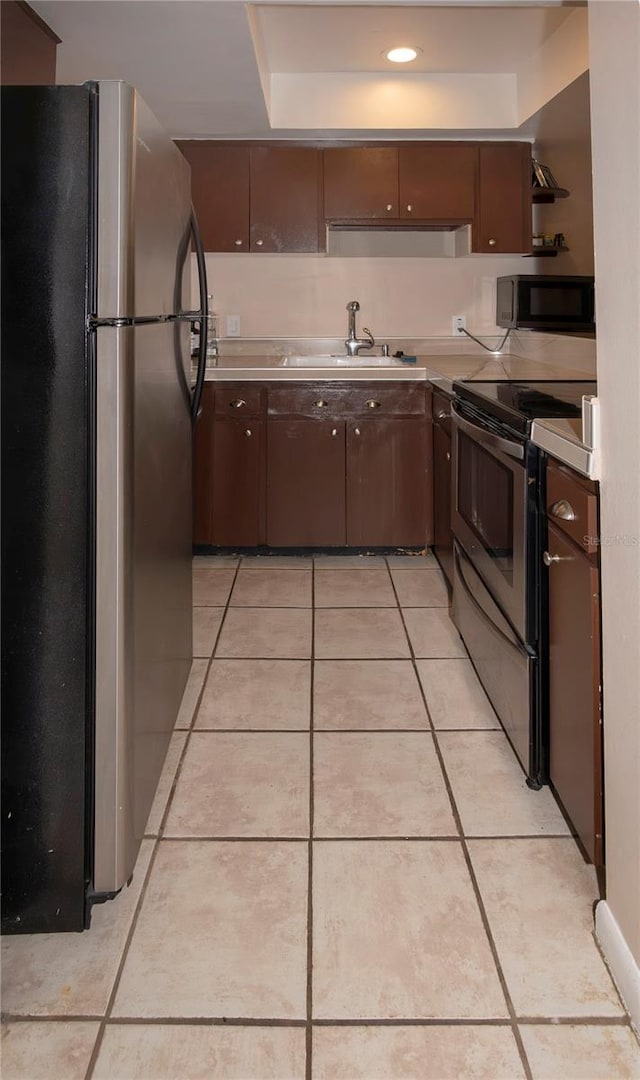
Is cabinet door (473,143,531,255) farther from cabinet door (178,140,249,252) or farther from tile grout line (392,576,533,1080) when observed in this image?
tile grout line (392,576,533,1080)

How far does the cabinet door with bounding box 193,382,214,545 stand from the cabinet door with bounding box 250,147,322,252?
3.20 feet

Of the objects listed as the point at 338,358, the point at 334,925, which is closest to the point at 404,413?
the point at 338,358

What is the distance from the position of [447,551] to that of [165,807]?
1906 millimetres

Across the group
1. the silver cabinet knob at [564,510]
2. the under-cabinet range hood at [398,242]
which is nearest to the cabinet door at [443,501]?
the under-cabinet range hood at [398,242]

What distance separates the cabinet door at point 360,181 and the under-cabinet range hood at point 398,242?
205 mm

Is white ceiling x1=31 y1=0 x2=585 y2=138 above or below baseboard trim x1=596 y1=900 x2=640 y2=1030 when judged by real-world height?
above

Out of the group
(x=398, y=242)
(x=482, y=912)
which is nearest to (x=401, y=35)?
(x=398, y=242)

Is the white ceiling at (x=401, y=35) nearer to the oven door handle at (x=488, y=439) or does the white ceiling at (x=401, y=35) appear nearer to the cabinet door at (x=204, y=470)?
the cabinet door at (x=204, y=470)

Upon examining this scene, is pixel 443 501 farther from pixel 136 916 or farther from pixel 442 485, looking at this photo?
pixel 136 916

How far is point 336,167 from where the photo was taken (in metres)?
4.38

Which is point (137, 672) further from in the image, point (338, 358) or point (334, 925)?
point (338, 358)

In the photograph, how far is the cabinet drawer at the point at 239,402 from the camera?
4031mm

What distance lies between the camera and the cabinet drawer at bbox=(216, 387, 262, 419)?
4.03 metres

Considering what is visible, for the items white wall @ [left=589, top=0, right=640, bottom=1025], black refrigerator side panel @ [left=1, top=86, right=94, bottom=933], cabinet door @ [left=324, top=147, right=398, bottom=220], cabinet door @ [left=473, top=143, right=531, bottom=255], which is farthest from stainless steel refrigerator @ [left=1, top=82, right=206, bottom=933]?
cabinet door @ [left=473, top=143, right=531, bottom=255]
